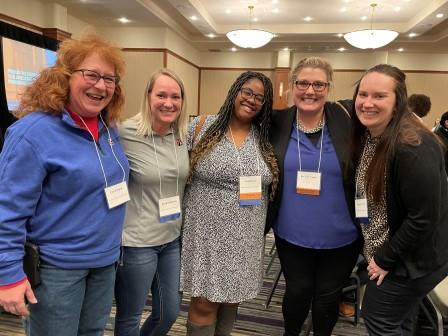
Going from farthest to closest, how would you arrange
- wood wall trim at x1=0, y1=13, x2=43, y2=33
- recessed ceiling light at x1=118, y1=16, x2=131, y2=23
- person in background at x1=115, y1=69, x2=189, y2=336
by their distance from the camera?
recessed ceiling light at x1=118, y1=16, x2=131, y2=23
wood wall trim at x1=0, y1=13, x2=43, y2=33
person in background at x1=115, y1=69, x2=189, y2=336

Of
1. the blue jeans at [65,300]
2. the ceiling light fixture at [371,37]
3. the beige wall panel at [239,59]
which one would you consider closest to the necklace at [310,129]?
the blue jeans at [65,300]

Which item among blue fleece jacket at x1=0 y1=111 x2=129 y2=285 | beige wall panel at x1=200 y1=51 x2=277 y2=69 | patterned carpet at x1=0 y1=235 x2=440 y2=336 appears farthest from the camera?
beige wall panel at x1=200 y1=51 x2=277 y2=69

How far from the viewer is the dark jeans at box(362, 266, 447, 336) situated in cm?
140

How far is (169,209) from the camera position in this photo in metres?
1.56

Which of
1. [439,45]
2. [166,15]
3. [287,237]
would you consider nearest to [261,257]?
[287,237]

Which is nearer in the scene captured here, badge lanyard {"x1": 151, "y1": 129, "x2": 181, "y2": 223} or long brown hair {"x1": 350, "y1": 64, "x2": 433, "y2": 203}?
long brown hair {"x1": 350, "y1": 64, "x2": 433, "y2": 203}

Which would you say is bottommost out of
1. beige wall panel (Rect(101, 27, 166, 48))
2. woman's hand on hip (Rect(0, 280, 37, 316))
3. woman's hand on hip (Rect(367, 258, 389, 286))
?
woman's hand on hip (Rect(367, 258, 389, 286))

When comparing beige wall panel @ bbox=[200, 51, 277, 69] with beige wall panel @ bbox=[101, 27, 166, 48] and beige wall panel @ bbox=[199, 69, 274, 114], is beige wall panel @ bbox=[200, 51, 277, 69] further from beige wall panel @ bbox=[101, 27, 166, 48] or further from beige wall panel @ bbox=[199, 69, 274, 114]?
beige wall panel @ bbox=[101, 27, 166, 48]

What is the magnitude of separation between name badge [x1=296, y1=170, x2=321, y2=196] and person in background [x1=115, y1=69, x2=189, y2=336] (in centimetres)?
54

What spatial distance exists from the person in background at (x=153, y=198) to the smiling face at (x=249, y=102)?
269 millimetres

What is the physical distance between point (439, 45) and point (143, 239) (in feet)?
31.7

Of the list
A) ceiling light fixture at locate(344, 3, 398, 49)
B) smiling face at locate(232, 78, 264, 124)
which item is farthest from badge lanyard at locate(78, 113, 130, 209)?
ceiling light fixture at locate(344, 3, 398, 49)

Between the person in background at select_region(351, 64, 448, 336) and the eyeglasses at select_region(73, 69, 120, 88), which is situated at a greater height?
the eyeglasses at select_region(73, 69, 120, 88)

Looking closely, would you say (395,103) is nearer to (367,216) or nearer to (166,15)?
(367,216)
